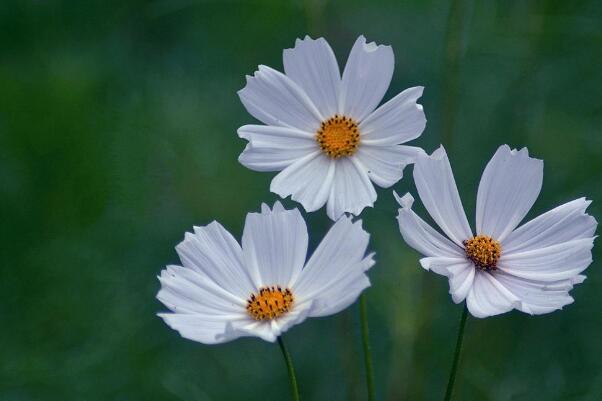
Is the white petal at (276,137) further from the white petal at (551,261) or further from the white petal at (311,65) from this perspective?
the white petal at (551,261)

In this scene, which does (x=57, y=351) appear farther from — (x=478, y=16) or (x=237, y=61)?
(x=478, y=16)

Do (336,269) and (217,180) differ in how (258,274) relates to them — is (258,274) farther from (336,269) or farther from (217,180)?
(217,180)

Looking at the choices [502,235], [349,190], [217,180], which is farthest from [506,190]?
[217,180]

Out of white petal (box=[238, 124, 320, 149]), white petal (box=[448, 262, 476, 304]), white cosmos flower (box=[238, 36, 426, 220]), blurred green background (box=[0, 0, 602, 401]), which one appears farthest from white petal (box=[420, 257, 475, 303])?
blurred green background (box=[0, 0, 602, 401])

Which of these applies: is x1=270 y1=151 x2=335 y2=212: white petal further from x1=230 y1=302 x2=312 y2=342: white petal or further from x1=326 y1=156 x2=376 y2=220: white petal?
x1=230 y1=302 x2=312 y2=342: white petal

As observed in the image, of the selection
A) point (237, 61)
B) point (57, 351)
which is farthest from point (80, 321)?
point (237, 61)

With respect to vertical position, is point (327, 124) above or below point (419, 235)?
above

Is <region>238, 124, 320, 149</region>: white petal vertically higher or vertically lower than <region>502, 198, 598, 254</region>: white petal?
higher
